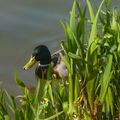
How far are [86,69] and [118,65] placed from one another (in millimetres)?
253

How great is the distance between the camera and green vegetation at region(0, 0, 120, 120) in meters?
3.46

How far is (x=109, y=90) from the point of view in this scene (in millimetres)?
3678

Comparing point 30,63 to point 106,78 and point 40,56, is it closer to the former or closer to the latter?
point 40,56

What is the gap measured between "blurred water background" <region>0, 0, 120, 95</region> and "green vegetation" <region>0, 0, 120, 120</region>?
222 centimetres

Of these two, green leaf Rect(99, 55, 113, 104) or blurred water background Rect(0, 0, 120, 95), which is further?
blurred water background Rect(0, 0, 120, 95)

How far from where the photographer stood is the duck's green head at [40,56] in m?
6.29

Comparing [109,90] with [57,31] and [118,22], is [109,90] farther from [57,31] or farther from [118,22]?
[57,31]

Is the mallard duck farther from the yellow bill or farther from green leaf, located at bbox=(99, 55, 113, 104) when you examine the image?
green leaf, located at bbox=(99, 55, 113, 104)

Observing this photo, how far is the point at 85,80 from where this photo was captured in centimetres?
359

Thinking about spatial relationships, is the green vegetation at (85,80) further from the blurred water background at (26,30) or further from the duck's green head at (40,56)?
the duck's green head at (40,56)

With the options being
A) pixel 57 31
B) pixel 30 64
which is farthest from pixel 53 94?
pixel 57 31

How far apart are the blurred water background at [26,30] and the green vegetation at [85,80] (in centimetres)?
222

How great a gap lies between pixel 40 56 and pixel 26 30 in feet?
1.35

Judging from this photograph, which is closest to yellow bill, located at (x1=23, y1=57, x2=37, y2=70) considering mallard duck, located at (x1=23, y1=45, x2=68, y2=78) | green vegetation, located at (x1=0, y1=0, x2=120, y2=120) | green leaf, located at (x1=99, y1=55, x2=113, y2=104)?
mallard duck, located at (x1=23, y1=45, x2=68, y2=78)
